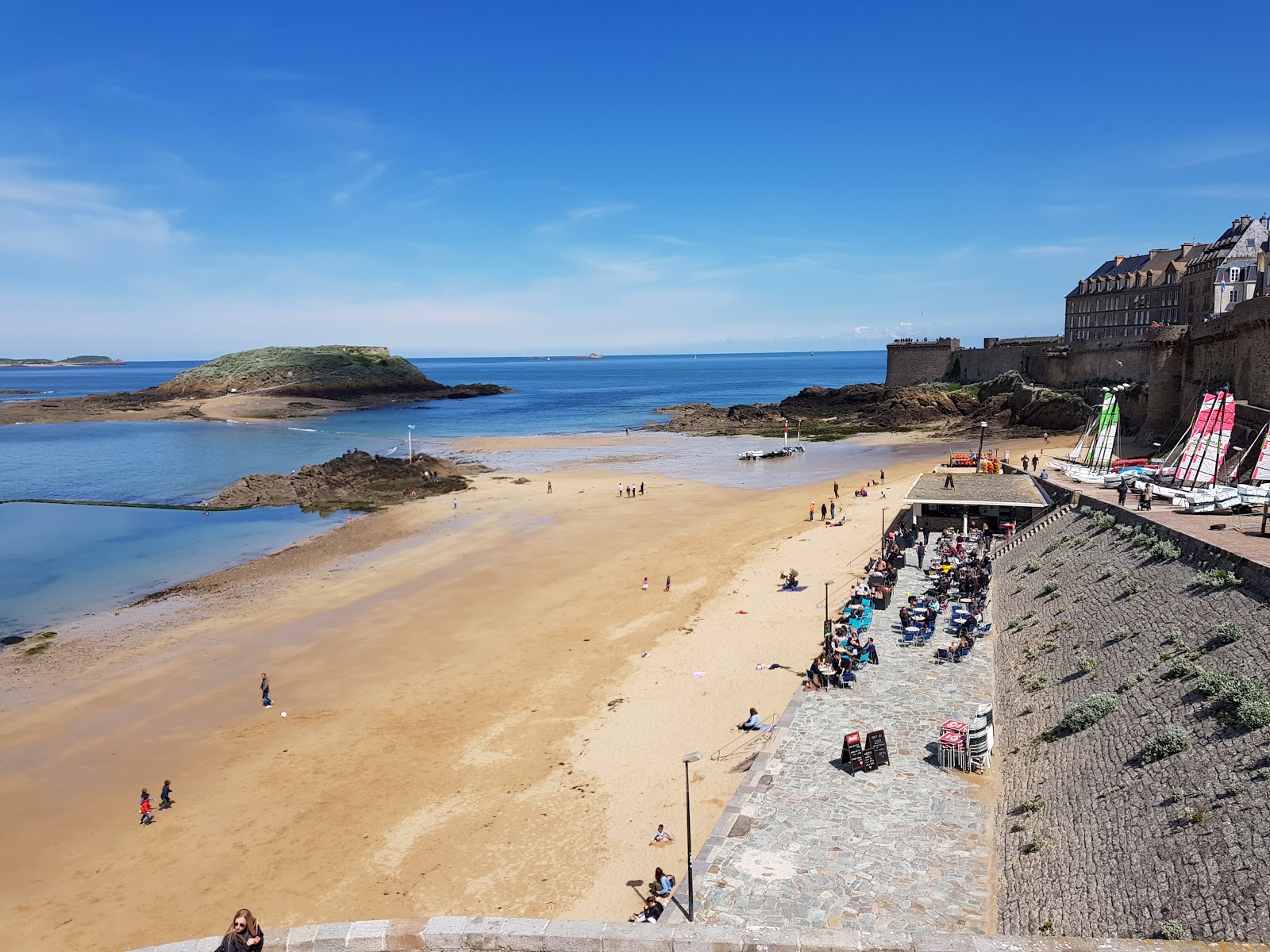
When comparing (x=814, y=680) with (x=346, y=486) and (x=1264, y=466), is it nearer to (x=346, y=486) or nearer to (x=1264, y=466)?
(x=1264, y=466)

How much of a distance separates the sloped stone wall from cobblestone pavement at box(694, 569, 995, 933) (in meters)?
0.62

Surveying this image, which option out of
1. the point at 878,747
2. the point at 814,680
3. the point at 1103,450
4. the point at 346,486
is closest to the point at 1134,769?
the point at 878,747

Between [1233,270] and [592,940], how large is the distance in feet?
191

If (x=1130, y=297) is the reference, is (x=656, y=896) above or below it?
below

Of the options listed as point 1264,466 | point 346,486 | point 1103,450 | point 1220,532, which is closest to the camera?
point 1220,532

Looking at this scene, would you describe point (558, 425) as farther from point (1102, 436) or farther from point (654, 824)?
point (654, 824)

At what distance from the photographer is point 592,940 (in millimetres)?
7508

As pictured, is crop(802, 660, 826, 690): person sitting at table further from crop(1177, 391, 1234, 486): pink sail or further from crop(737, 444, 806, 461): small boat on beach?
crop(737, 444, 806, 461): small boat on beach

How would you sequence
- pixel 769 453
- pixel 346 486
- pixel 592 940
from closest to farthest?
pixel 592 940 → pixel 346 486 → pixel 769 453

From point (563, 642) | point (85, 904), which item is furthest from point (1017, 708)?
point (85, 904)

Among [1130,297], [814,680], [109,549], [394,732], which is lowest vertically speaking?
[394,732]

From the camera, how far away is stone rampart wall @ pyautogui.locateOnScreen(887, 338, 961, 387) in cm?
8475

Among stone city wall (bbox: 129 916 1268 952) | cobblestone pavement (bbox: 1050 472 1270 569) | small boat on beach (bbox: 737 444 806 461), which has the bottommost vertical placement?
small boat on beach (bbox: 737 444 806 461)

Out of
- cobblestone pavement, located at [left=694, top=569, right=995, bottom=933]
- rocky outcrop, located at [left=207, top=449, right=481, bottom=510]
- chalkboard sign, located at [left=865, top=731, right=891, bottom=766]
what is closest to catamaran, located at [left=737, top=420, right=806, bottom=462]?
rocky outcrop, located at [left=207, top=449, right=481, bottom=510]
